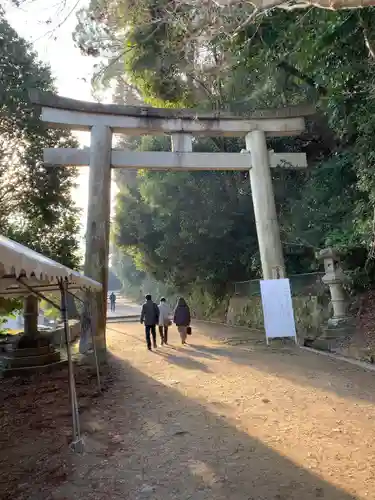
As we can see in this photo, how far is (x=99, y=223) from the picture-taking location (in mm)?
9406

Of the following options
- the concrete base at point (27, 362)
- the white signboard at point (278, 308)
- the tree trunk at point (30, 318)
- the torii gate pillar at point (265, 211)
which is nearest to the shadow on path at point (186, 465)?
the concrete base at point (27, 362)

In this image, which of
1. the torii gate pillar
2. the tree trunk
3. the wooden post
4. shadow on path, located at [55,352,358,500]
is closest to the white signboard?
the torii gate pillar

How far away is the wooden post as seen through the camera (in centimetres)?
909

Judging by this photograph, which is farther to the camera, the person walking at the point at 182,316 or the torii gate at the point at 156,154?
the person walking at the point at 182,316

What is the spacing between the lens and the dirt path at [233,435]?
10.3 ft

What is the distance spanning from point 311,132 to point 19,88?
369 inches

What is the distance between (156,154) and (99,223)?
2.52 meters

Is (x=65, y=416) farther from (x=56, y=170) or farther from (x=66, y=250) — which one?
(x=56, y=170)

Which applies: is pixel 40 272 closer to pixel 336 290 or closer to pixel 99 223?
pixel 99 223

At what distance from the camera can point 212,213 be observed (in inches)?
614

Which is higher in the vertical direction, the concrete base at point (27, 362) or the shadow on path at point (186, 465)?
the concrete base at point (27, 362)

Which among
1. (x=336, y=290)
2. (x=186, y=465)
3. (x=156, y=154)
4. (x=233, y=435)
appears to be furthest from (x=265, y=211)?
(x=186, y=465)

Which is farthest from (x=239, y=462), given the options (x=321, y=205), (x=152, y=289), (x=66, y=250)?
(x=152, y=289)

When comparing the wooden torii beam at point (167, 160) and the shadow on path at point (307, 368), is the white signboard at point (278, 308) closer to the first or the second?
the shadow on path at point (307, 368)
